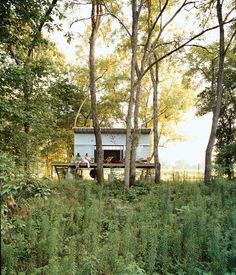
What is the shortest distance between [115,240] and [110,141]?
15.8 m

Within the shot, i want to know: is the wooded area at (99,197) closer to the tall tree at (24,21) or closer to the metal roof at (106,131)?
the tall tree at (24,21)

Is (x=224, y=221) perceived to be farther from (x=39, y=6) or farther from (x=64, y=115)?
(x=64, y=115)

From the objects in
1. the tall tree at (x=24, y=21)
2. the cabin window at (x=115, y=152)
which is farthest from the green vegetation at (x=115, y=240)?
the cabin window at (x=115, y=152)

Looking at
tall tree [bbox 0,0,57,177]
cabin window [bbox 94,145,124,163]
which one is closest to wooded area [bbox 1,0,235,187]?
tall tree [bbox 0,0,57,177]

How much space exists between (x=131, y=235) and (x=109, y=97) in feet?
66.8

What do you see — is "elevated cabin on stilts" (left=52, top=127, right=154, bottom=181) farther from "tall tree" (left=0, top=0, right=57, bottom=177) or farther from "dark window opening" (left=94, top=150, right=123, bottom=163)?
"tall tree" (left=0, top=0, right=57, bottom=177)

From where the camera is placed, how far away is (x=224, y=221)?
648cm

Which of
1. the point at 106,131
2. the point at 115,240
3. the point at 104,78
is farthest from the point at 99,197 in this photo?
the point at 104,78

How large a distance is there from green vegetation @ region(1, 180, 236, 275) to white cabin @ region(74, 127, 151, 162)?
12.0m

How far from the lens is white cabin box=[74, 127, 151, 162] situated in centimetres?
2008

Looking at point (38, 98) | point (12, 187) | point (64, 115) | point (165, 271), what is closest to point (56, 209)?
point (165, 271)

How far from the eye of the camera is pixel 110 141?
815 inches

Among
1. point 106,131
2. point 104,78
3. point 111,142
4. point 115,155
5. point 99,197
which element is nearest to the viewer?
point 99,197

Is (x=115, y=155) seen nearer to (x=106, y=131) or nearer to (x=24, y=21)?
(x=106, y=131)
